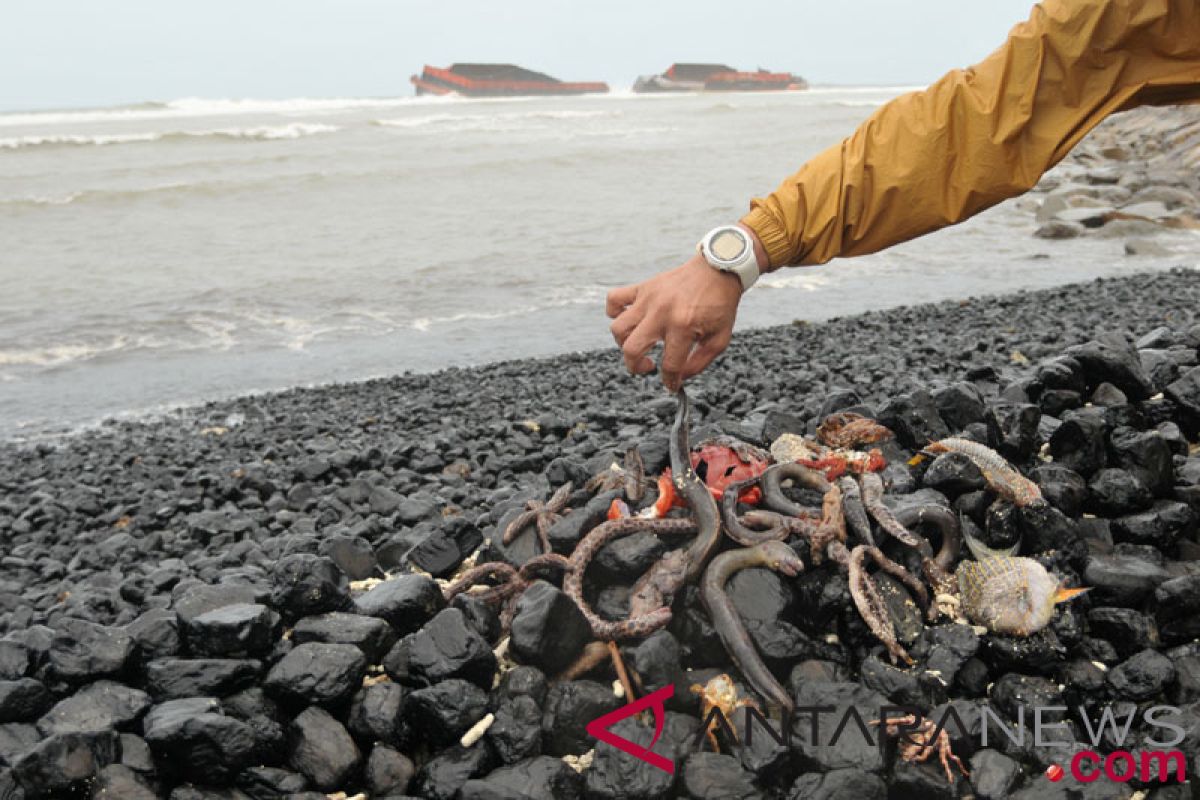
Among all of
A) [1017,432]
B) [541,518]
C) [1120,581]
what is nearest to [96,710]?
[541,518]

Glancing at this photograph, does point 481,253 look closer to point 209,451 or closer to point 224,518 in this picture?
point 209,451

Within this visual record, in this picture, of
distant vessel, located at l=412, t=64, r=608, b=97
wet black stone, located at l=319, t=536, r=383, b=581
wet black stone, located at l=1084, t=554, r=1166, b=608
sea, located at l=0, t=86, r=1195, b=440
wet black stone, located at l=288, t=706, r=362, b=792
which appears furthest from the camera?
distant vessel, located at l=412, t=64, r=608, b=97

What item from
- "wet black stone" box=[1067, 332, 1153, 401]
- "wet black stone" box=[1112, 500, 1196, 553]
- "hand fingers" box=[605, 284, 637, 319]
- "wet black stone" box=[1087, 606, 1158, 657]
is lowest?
"wet black stone" box=[1087, 606, 1158, 657]

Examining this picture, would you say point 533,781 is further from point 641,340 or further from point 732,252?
point 732,252

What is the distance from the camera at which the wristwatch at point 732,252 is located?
2.41 m

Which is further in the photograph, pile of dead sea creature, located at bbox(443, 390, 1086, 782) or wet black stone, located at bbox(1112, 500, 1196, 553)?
wet black stone, located at bbox(1112, 500, 1196, 553)

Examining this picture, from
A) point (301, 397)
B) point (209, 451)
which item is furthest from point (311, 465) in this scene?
point (301, 397)

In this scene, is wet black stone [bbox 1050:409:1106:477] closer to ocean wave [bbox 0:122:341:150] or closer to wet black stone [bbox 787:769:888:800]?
wet black stone [bbox 787:769:888:800]

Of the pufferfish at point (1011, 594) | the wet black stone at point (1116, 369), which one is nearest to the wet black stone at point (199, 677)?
the pufferfish at point (1011, 594)

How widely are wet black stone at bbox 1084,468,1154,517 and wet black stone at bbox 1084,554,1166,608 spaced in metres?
0.33

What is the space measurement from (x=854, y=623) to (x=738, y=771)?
2.10 feet

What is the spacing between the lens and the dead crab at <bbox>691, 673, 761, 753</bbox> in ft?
7.99

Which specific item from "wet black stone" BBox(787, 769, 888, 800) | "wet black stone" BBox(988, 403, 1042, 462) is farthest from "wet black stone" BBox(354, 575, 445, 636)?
"wet black stone" BBox(988, 403, 1042, 462)

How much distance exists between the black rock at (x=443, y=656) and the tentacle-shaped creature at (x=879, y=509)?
1.34 m
